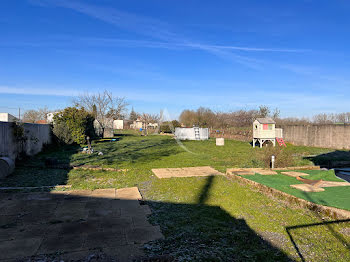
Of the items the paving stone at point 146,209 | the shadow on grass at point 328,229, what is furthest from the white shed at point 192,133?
the shadow on grass at point 328,229

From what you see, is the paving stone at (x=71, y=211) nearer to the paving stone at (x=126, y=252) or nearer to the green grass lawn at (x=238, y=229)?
the green grass lawn at (x=238, y=229)

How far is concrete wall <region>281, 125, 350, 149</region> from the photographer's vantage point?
1498cm

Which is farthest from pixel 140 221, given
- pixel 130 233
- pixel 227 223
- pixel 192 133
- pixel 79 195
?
pixel 192 133

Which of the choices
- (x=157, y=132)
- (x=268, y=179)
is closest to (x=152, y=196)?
(x=268, y=179)

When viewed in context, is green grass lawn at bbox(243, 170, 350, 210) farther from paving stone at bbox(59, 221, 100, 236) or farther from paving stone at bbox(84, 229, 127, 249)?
paving stone at bbox(59, 221, 100, 236)

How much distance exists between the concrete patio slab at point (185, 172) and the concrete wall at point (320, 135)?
33.5ft

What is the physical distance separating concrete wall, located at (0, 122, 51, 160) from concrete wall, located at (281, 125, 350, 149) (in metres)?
15.9

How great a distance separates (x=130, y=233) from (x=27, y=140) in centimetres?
960

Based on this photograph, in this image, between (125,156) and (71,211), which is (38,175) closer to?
(71,211)

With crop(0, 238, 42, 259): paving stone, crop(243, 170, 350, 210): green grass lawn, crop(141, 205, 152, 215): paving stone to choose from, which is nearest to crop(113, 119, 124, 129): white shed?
crop(243, 170, 350, 210): green grass lawn

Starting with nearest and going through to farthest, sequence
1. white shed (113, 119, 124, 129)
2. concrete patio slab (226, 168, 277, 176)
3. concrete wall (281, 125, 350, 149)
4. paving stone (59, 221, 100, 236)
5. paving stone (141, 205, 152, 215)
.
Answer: paving stone (59, 221, 100, 236)
paving stone (141, 205, 152, 215)
concrete patio slab (226, 168, 277, 176)
concrete wall (281, 125, 350, 149)
white shed (113, 119, 124, 129)

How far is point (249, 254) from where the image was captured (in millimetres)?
3020

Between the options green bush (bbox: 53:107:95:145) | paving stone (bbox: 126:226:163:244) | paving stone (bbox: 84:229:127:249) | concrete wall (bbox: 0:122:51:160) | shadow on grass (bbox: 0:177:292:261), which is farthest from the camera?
green bush (bbox: 53:107:95:145)

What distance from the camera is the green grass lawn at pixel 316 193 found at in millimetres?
4695
